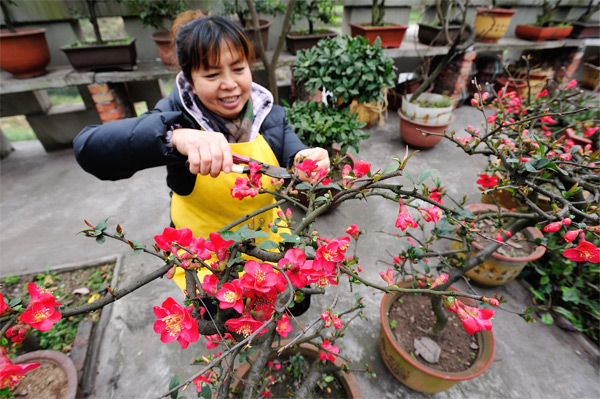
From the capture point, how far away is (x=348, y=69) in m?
2.45

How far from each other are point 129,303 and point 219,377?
1.53m

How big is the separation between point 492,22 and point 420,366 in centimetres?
542

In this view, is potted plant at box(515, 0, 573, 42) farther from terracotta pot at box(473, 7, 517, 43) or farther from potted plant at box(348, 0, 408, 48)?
potted plant at box(348, 0, 408, 48)

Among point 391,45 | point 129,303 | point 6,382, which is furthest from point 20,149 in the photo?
point 391,45

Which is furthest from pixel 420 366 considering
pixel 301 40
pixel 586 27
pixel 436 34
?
pixel 586 27

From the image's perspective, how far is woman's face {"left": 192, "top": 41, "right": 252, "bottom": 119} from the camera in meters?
1.12

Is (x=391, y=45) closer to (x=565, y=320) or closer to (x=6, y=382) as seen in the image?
(x=565, y=320)

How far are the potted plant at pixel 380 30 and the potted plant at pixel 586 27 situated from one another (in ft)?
12.5

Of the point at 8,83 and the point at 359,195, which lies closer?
the point at 359,195

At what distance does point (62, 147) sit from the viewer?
402 cm

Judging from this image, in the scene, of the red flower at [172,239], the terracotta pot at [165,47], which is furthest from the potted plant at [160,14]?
the red flower at [172,239]

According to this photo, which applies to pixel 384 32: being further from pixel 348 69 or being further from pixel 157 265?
pixel 157 265

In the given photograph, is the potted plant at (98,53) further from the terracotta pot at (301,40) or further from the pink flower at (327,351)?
the pink flower at (327,351)

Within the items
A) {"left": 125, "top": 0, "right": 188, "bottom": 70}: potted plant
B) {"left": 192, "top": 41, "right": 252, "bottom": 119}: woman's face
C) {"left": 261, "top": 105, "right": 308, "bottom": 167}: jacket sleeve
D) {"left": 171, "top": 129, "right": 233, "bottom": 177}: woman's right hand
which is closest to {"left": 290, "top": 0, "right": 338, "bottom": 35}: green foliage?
{"left": 125, "top": 0, "right": 188, "bottom": 70}: potted plant
